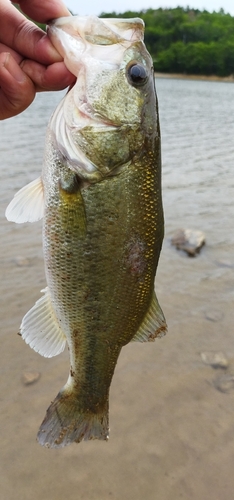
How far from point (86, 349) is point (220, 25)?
326ft

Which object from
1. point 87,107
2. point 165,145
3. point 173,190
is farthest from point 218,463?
point 165,145

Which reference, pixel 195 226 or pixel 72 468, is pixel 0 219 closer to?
pixel 195 226

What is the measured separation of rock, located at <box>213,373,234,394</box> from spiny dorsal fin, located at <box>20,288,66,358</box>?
2684mm

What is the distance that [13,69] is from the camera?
6.77 feet

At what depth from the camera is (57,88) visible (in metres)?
2.09

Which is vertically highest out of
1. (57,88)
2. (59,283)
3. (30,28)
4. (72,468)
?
(30,28)

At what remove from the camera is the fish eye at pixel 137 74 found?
188 cm

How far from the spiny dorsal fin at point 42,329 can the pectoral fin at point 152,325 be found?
38 centimetres

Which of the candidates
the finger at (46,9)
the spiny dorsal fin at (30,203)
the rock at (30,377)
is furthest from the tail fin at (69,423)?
the rock at (30,377)

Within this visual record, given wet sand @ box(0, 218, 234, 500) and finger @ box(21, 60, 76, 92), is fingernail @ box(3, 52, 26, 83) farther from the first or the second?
wet sand @ box(0, 218, 234, 500)

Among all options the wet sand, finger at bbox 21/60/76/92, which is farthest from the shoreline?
finger at bbox 21/60/76/92

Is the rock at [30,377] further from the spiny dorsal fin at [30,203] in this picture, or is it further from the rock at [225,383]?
the spiny dorsal fin at [30,203]

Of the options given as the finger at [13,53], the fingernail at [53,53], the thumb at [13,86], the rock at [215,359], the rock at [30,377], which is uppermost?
the fingernail at [53,53]

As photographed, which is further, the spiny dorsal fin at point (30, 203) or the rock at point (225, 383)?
the rock at point (225, 383)
